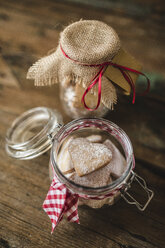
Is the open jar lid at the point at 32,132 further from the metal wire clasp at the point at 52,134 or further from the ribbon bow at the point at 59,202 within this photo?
the ribbon bow at the point at 59,202

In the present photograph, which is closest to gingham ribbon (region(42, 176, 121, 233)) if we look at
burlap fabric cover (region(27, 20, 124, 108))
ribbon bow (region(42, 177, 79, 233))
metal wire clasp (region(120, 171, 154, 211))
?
ribbon bow (region(42, 177, 79, 233))

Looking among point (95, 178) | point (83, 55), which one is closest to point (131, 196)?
point (95, 178)

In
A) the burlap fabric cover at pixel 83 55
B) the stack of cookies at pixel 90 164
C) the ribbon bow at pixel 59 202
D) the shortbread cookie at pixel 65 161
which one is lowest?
the ribbon bow at pixel 59 202

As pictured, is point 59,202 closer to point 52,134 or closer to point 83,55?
point 52,134

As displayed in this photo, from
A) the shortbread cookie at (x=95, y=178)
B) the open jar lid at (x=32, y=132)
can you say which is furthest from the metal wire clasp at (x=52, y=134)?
the shortbread cookie at (x=95, y=178)

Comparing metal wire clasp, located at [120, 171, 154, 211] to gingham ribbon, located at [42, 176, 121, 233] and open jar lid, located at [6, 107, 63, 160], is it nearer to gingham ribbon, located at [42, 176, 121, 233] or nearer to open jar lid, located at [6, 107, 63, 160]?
gingham ribbon, located at [42, 176, 121, 233]

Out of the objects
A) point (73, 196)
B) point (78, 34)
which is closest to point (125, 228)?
point (73, 196)
